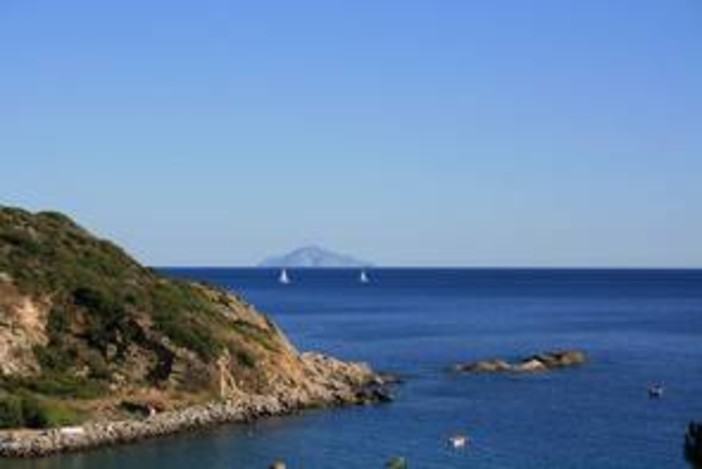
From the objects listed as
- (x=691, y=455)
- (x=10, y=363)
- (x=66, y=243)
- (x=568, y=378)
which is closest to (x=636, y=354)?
(x=568, y=378)

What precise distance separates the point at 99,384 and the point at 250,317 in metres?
29.7

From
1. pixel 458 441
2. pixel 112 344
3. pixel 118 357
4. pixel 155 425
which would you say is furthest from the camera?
pixel 112 344

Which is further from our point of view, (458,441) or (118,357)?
(118,357)

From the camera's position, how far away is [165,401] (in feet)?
377

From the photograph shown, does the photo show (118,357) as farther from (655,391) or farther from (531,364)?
(531,364)

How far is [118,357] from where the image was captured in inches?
4727

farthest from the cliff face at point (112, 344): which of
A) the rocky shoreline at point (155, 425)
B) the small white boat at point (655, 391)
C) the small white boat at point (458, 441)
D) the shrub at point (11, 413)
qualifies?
the small white boat at point (655, 391)

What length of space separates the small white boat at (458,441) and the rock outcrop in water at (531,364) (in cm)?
4998

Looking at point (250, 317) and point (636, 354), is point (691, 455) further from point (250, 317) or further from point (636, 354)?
point (636, 354)

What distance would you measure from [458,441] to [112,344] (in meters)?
35.7

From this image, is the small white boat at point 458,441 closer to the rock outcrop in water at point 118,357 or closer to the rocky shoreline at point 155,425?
Result: the rocky shoreline at point 155,425

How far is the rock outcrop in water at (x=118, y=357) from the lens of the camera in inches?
4257

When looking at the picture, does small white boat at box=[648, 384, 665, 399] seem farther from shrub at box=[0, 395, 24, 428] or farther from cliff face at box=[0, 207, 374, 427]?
shrub at box=[0, 395, 24, 428]

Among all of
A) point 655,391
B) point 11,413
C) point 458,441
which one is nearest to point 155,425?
point 11,413
